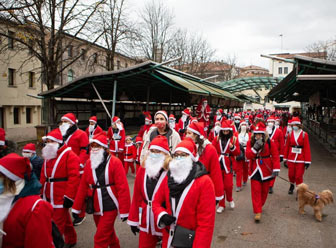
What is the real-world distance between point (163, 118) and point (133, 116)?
2039cm

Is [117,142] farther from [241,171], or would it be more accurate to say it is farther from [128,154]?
[241,171]

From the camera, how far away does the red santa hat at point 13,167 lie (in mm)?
2152

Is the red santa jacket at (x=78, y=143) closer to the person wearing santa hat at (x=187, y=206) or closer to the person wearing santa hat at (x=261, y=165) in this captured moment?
the person wearing santa hat at (x=261, y=165)

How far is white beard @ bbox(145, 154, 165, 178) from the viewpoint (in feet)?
9.93

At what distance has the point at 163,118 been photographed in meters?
4.91

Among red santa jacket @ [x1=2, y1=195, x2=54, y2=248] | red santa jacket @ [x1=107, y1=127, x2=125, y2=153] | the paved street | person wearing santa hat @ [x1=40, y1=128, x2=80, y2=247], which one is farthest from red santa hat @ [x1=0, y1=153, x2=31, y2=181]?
red santa jacket @ [x1=107, y1=127, x2=125, y2=153]

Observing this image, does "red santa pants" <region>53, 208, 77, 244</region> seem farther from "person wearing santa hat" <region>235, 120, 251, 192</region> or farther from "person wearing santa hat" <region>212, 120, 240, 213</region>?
"person wearing santa hat" <region>235, 120, 251, 192</region>

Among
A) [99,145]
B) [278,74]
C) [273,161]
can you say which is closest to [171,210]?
[99,145]

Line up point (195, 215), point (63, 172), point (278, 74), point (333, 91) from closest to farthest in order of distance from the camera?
1. point (195, 215)
2. point (63, 172)
3. point (333, 91)
4. point (278, 74)

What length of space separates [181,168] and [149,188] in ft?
2.07

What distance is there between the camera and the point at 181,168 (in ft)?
8.74

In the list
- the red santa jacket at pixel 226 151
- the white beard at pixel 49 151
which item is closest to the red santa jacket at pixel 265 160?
the red santa jacket at pixel 226 151

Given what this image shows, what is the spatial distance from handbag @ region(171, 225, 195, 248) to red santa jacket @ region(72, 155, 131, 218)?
42.7 inches

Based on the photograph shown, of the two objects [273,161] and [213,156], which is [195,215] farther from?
[273,161]
